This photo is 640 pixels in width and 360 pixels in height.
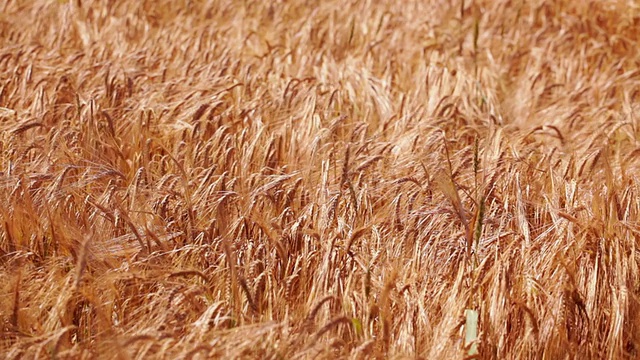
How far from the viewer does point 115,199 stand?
9.00 feet

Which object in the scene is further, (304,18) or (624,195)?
(304,18)

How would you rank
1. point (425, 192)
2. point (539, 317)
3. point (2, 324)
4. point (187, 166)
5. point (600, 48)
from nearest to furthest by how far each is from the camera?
point (2, 324)
point (539, 317)
point (425, 192)
point (187, 166)
point (600, 48)

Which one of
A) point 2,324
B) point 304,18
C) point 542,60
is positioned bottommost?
point 2,324

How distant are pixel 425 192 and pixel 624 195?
2.35 feet

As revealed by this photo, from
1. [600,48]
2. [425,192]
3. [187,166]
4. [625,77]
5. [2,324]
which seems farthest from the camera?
[600,48]

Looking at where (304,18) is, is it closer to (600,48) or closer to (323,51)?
(323,51)

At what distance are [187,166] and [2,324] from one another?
1.09 meters

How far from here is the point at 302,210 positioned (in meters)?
2.85

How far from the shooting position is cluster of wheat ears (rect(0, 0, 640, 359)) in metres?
2.32

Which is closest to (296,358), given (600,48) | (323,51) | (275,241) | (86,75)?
(275,241)

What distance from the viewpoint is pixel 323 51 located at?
16.1 feet

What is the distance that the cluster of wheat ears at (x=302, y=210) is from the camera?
232 cm

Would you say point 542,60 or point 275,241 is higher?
point 542,60

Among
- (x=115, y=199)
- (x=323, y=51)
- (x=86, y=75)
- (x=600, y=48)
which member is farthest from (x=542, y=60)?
(x=115, y=199)
